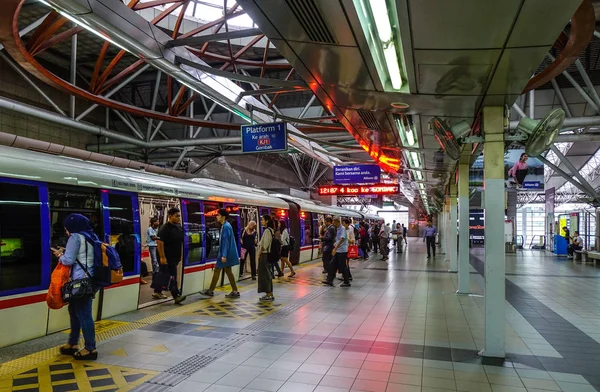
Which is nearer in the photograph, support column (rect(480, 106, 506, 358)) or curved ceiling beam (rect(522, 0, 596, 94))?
curved ceiling beam (rect(522, 0, 596, 94))

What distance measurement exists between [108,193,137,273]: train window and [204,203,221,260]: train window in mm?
2392

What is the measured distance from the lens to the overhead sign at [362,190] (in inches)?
897

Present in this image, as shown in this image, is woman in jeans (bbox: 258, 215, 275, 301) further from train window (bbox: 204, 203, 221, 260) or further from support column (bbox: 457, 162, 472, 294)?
support column (bbox: 457, 162, 472, 294)

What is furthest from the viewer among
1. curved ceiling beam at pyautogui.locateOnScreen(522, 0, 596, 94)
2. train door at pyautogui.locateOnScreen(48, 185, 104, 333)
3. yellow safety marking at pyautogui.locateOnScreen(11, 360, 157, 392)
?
train door at pyautogui.locateOnScreen(48, 185, 104, 333)

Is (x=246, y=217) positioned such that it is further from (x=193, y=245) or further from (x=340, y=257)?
(x=193, y=245)

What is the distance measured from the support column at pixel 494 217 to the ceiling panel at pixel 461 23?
197cm

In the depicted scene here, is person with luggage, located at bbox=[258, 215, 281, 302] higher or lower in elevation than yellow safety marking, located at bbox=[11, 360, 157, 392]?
higher

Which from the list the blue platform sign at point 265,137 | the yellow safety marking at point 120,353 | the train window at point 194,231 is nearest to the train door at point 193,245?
the train window at point 194,231

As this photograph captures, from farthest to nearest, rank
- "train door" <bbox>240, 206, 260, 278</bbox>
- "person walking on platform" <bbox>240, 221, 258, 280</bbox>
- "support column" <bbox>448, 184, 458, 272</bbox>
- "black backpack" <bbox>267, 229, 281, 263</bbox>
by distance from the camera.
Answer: "support column" <bbox>448, 184, 458, 272</bbox> → "train door" <bbox>240, 206, 260, 278</bbox> → "person walking on platform" <bbox>240, 221, 258, 280</bbox> → "black backpack" <bbox>267, 229, 281, 263</bbox>

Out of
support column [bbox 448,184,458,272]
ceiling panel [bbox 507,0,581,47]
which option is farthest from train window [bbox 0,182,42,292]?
support column [bbox 448,184,458,272]

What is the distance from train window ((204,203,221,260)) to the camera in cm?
956

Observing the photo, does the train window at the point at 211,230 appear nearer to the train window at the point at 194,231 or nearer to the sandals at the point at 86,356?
the train window at the point at 194,231

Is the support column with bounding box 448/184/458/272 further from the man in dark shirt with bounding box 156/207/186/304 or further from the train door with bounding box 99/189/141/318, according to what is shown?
→ the train door with bounding box 99/189/141/318

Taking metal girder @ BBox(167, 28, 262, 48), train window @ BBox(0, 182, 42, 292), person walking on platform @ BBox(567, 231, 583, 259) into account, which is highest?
metal girder @ BBox(167, 28, 262, 48)
